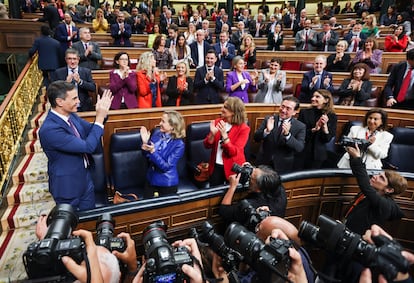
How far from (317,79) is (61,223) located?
3.01m

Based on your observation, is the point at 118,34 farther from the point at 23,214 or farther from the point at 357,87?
the point at 357,87

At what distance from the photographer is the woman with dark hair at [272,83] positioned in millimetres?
3354

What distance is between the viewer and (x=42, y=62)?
3.80m

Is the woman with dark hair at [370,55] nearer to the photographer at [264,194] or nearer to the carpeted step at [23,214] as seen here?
the photographer at [264,194]

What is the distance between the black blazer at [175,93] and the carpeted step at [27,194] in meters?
1.47

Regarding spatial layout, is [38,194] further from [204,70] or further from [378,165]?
[378,165]

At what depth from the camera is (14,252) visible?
2057mm

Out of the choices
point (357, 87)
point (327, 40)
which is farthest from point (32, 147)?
point (327, 40)

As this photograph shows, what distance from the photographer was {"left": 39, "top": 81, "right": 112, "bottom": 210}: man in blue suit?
161cm

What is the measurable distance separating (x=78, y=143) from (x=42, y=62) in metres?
2.76

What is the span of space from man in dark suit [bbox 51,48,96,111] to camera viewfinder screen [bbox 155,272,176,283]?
227 cm

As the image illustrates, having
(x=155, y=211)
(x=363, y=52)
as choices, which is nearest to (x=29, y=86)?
(x=155, y=211)

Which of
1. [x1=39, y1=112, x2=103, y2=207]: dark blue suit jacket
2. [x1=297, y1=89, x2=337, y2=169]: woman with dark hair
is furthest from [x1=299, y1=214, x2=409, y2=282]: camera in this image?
[x1=297, y1=89, x2=337, y2=169]: woman with dark hair

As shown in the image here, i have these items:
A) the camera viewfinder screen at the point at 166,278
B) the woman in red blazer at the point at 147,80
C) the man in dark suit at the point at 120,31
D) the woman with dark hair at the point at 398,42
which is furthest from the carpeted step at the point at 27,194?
the woman with dark hair at the point at 398,42
